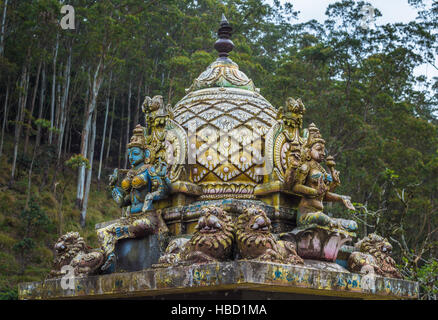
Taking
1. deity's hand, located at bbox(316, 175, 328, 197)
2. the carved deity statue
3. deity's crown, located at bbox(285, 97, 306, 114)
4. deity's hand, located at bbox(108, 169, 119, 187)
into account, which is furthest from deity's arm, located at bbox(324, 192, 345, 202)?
deity's hand, located at bbox(108, 169, 119, 187)

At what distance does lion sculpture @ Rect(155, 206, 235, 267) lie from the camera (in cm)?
426

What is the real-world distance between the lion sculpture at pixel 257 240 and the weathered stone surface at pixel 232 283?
0.16m

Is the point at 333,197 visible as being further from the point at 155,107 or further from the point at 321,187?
the point at 155,107

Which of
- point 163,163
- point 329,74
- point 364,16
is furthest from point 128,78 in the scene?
point 163,163

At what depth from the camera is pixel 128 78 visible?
32.2 m

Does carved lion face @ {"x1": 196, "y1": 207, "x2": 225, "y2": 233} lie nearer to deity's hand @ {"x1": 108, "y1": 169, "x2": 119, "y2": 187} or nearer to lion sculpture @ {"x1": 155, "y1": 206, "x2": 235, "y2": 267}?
lion sculpture @ {"x1": 155, "y1": 206, "x2": 235, "y2": 267}

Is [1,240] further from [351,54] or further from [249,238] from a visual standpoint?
[249,238]

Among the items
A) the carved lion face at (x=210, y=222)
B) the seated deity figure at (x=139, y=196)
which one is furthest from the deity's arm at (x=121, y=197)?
the carved lion face at (x=210, y=222)

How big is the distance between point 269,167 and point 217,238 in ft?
4.40

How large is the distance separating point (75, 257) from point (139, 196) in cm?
81

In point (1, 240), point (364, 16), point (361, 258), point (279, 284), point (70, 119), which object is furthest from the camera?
point (70, 119)

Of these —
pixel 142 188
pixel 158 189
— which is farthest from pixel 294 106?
pixel 142 188

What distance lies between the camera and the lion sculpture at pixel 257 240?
4.20m

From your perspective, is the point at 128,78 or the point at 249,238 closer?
the point at 249,238
